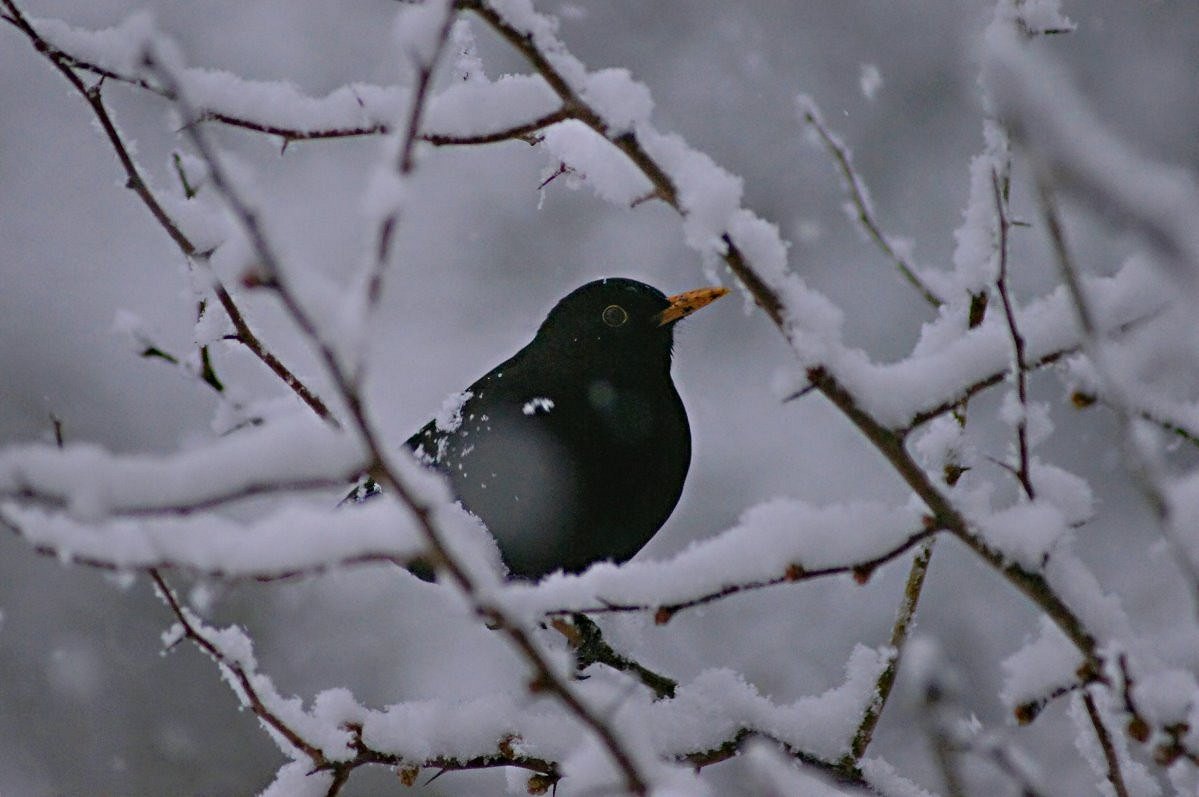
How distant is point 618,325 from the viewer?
3693mm

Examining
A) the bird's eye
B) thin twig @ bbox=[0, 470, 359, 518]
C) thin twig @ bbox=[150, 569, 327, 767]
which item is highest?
the bird's eye

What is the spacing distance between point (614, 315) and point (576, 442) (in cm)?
62

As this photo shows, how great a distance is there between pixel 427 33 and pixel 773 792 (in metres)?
0.79

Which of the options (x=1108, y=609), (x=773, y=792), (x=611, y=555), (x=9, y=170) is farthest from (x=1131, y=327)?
(x=9, y=170)

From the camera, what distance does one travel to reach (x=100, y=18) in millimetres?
10344

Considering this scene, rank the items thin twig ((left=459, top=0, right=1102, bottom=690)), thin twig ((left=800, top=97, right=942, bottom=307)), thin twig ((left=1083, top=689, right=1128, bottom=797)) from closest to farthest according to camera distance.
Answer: thin twig ((left=459, top=0, right=1102, bottom=690)), thin twig ((left=1083, top=689, right=1128, bottom=797)), thin twig ((left=800, top=97, right=942, bottom=307))

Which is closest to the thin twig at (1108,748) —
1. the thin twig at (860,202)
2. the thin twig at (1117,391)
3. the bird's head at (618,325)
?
the thin twig at (1117,391)

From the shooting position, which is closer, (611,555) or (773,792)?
(773,792)

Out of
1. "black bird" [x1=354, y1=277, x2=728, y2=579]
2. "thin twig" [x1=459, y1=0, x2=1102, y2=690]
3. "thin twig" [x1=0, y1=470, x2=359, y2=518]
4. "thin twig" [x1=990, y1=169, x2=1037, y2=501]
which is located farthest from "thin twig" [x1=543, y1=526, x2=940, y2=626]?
"black bird" [x1=354, y1=277, x2=728, y2=579]

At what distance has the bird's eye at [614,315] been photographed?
3.70 m

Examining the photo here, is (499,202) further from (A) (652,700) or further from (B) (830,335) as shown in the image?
(B) (830,335)

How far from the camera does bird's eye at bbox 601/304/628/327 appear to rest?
3.70m

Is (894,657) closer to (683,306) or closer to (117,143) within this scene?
(117,143)

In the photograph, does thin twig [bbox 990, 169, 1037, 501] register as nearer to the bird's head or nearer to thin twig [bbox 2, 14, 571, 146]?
thin twig [bbox 2, 14, 571, 146]
